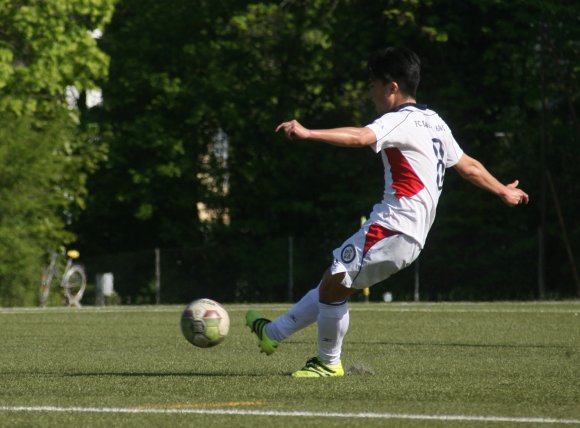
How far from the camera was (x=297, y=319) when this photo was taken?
943 centimetres

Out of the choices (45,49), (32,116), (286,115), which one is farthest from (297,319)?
(286,115)

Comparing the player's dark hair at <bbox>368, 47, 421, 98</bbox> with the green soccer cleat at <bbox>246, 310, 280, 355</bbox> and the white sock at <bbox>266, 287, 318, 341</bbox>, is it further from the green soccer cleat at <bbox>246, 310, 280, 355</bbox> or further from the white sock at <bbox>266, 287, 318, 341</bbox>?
the green soccer cleat at <bbox>246, 310, 280, 355</bbox>

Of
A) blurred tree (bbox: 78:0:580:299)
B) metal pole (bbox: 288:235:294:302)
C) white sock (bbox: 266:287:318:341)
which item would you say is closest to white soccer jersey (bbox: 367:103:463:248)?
white sock (bbox: 266:287:318:341)

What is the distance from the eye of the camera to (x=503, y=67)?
34.8m

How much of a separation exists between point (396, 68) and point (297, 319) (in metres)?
1.83

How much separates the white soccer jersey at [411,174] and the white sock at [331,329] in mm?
695

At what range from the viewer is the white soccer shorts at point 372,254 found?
880 cm

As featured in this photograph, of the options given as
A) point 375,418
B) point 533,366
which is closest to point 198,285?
point 533,366

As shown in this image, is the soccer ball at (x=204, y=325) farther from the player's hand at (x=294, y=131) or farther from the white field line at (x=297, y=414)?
the white field line at (x=297, y=414)

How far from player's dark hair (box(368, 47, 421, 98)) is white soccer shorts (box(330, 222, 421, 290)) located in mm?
926

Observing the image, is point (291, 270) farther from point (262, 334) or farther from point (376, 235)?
point (376, 235)

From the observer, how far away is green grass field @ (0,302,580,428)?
6898 millimetres

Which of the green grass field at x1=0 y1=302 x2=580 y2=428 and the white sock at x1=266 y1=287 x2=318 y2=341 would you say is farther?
the white sock at x1=266 y1=287 x2=318 y2=341

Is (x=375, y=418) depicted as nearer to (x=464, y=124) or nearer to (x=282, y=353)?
(x=282, y=353)
